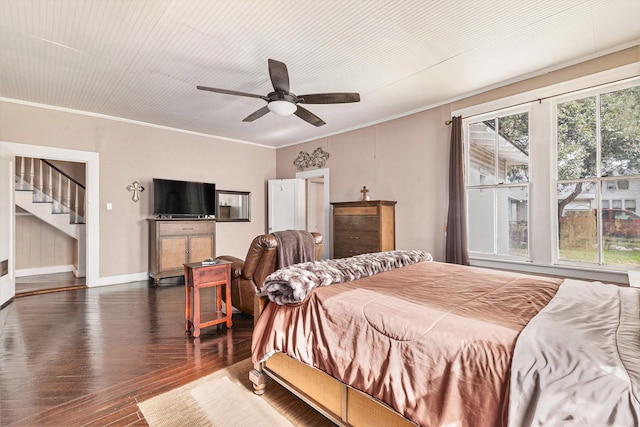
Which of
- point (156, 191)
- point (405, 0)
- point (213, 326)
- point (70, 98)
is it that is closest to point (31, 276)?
point (156, 191)

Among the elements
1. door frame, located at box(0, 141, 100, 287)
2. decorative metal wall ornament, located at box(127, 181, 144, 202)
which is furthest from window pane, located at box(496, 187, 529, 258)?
door frame, located at box(0, 141, 100, 287)

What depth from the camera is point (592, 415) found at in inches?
31.0

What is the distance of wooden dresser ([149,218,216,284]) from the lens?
15.9ft

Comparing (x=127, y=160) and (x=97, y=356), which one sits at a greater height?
(x=127, y=160)

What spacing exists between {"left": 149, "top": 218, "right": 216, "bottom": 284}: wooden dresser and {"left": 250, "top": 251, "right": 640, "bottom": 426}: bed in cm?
368

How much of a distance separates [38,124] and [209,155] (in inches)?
101

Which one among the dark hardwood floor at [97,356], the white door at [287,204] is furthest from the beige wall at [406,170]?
the dark hardwood floor at [97,356]

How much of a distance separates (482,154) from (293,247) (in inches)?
115

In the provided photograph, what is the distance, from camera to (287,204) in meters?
6.45

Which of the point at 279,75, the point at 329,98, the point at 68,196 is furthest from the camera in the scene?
the point at 68,196

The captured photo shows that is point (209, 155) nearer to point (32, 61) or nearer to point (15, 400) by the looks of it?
point (32, 61)

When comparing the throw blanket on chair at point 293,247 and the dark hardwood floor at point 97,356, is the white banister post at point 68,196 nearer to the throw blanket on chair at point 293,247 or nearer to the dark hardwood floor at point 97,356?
the dark hardwood floor at point 97,356

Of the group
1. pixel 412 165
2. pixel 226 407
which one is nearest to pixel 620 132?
pixel 412 165

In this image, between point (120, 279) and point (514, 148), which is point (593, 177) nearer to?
point (514, 148)
